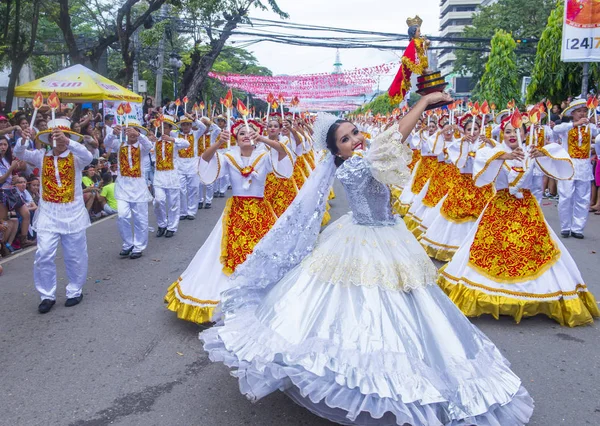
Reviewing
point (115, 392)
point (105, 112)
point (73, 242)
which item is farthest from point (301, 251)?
point (105, 112)

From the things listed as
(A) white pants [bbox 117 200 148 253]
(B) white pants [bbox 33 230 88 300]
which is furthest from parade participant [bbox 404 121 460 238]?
(B) white pants [bbox 33 230 88 300]

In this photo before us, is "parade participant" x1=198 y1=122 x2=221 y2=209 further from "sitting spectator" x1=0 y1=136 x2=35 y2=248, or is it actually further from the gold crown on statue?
the gold crown on statue

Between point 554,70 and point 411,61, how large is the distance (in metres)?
14.1

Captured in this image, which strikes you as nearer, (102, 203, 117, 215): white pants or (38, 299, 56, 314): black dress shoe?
(38, 299, 56, 314): black dress shoe

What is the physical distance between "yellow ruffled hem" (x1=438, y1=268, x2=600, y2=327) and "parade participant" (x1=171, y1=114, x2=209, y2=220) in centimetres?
671

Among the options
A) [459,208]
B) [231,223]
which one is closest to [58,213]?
[231,223]

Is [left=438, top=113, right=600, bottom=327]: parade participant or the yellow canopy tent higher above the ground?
the yellow canopy tent

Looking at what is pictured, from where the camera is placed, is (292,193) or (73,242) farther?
(292,193)

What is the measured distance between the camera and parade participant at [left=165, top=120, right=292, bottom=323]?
4887 mm

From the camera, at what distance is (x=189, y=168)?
36.4 feet

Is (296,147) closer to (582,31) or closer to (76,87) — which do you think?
(76,87)

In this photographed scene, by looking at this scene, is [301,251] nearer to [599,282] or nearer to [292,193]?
[599,282]

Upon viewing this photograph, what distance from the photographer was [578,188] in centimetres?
912

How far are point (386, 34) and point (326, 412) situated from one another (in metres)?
16.0
